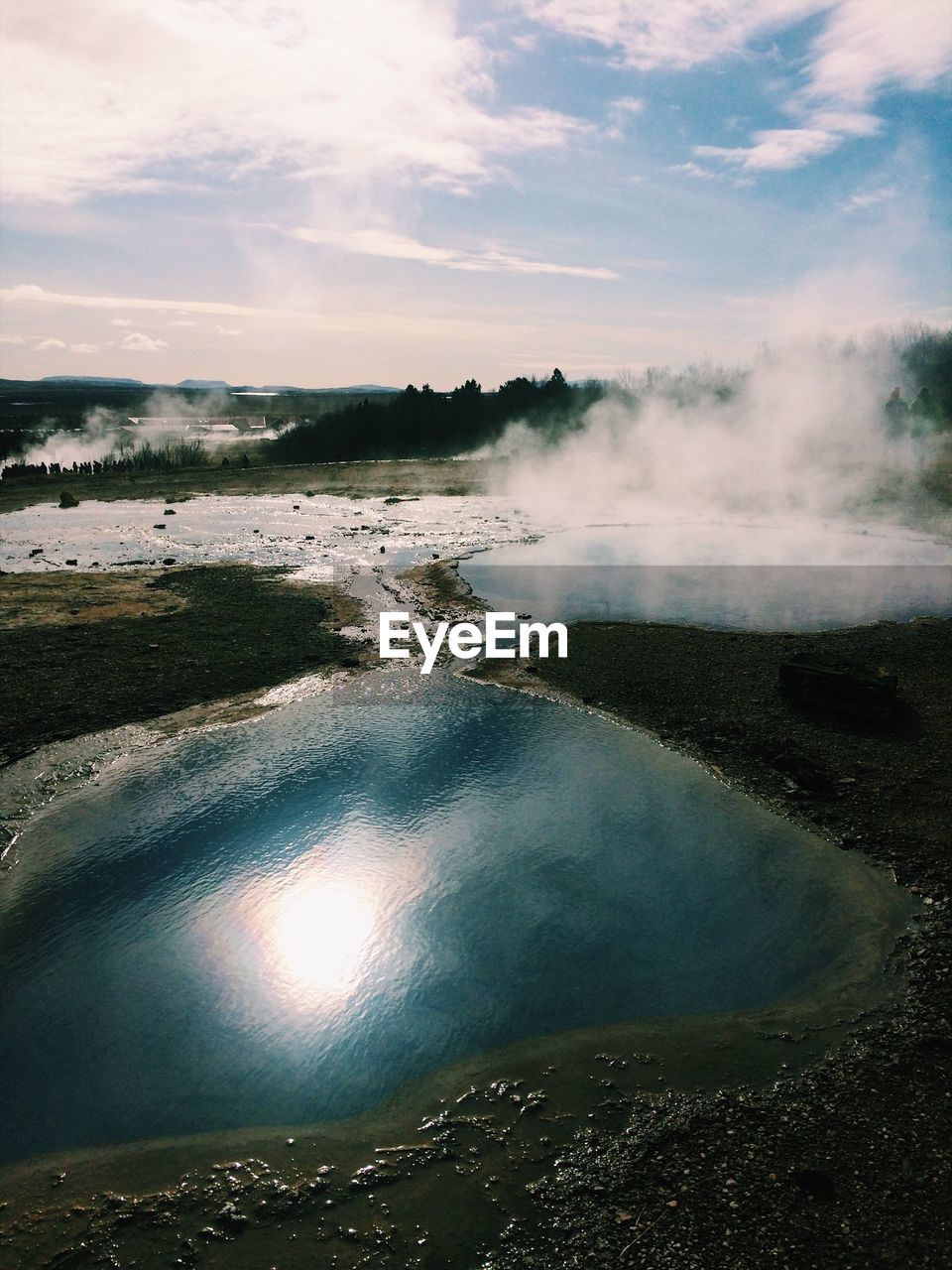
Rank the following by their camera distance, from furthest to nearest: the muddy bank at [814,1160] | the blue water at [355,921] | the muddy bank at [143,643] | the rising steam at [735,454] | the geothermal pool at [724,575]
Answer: the rising steam at [735,454] < the geothermal pool at [724,575] < the muddy bank at [143,643] < the blue water at [355,921] < the muddy bank at [814,1160]

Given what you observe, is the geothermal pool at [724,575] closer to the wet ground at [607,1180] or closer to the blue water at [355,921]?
the blue water at [355,921]

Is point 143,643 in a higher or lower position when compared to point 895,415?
lower

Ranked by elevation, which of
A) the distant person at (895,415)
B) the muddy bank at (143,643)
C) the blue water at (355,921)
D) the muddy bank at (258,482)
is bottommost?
the blue water at (355,921)

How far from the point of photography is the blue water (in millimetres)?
7566

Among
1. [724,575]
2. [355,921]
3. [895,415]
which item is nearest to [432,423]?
[895,415]

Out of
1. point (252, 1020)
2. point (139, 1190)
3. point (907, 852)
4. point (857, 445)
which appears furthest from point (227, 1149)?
point (857, 445)

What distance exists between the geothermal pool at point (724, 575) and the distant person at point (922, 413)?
25.6 m

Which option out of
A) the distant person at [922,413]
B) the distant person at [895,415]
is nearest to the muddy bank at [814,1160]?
the distant person at [895,415]

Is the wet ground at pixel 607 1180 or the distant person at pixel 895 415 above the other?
the distant person at pixel 895 415

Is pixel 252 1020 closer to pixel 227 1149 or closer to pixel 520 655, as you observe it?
pixel 227 1149

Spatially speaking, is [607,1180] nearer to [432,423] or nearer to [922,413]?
[922,413]

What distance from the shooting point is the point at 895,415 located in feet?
188

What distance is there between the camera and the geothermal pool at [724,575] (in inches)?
881

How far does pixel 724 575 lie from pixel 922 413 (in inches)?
1699
